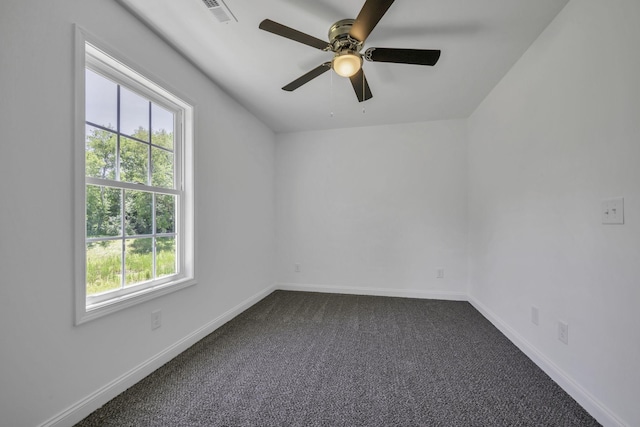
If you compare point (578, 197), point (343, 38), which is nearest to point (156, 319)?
point (343, 38)

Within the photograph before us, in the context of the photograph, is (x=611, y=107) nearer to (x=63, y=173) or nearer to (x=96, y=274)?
(x=63, y=173)

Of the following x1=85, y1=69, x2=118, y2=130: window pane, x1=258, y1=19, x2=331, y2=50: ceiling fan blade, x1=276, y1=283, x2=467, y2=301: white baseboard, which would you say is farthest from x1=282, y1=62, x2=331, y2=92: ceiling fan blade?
x1=276, y1=283, x2=467, y2=301: white baseboard

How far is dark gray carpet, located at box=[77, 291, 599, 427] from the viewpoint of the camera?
55.2 inches

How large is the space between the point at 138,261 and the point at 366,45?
2.32 metres

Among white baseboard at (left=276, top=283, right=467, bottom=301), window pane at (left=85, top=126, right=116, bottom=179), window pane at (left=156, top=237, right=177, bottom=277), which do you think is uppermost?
window pane at (left=85, top=126, right=116, bottom=179)

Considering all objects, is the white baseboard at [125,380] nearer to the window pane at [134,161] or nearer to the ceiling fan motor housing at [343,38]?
the window pane at [134,161]

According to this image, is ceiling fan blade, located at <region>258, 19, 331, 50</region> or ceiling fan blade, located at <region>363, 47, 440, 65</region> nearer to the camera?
ceiling fan blade, located at <region>258, 19, 331, 50</region>

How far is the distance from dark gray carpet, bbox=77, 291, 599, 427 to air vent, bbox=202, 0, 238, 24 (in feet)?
7.77

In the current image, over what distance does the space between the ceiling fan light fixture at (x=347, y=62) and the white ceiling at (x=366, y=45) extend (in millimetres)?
255

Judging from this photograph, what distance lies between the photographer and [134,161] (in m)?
1.80

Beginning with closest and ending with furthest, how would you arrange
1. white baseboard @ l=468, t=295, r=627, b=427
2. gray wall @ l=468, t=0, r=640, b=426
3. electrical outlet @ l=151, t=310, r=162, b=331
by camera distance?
1. gray wall @ l=468, t=0, r=640, b=426
2. white baseboard @ l=468, t=295, r=627, b=427
3. electrical outlet @ l=151, t=310, r=162, b=331

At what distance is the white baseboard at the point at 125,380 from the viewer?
131 centimetres

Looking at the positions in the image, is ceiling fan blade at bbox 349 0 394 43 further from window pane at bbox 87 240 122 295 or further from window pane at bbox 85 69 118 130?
window pane at bbox 87 240 122 295

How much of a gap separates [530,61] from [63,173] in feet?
10.2
